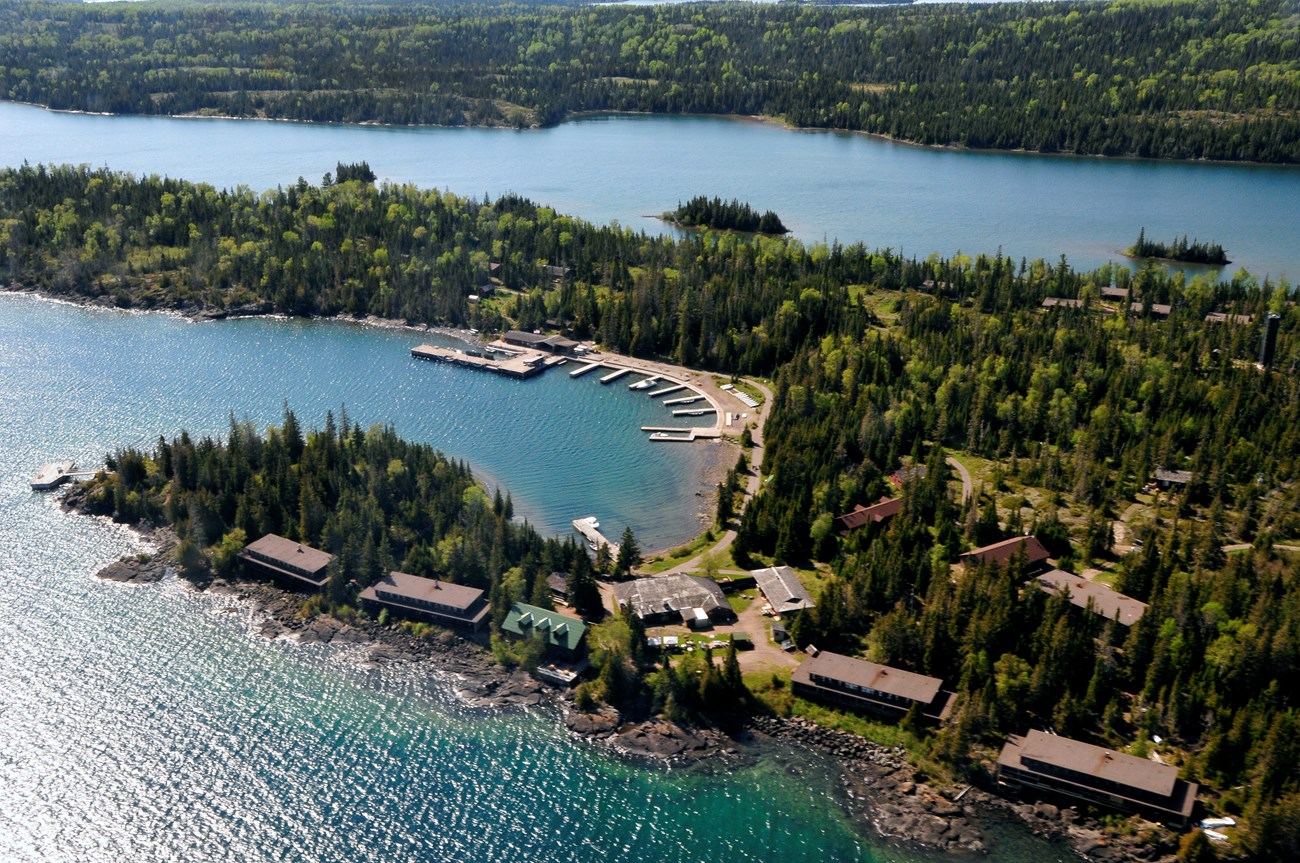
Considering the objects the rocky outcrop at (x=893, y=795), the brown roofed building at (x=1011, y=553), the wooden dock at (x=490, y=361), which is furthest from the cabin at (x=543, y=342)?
the rocky outcrop at (x=893, y=795)

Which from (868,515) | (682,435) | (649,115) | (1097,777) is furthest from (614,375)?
(649,115)

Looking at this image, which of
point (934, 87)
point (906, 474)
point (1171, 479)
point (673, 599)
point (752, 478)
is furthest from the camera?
point (934, 87)

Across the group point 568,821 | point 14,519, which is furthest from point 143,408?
point 568,821

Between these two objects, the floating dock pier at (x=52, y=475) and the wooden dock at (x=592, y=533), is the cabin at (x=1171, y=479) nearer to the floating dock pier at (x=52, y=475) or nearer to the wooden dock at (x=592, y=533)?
the wooden dock at (x=592, y=533)

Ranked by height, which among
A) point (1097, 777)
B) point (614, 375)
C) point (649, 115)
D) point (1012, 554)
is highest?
point (649, 115)

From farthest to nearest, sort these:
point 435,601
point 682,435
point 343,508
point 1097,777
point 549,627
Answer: point 682,435
point 343,508
point 435,601
point 549,627
point 1097,777

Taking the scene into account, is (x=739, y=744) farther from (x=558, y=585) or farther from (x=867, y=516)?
(x=867, y=516)
